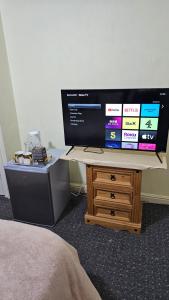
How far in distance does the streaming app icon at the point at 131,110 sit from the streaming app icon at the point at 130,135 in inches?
6.0

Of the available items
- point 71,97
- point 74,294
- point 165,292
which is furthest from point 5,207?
point 165,292

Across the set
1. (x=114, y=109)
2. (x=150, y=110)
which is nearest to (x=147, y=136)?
(x=150, y=110)

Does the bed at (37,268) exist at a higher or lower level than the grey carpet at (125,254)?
higher

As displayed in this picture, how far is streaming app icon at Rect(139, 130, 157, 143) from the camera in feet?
6.09

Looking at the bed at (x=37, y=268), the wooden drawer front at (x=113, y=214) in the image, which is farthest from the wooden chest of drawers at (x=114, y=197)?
the bed at (x=37, y=268)

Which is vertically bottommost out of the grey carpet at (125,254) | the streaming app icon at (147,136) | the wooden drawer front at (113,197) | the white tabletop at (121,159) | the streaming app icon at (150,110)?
the grey carpet at (125,254)

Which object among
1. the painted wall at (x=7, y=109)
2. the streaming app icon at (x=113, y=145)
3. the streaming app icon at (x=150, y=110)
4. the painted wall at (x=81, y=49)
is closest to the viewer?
the streaming app icon at (x=150, y=110)

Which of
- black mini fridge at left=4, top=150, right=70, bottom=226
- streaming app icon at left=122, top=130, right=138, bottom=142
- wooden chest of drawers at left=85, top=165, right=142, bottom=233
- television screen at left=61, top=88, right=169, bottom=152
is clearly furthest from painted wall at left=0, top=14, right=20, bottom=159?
streaming app icon at left=122, top=130, right=138, bottom=142

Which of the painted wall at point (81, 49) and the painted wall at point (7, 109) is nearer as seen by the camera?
the painted wall at point (81, 49)

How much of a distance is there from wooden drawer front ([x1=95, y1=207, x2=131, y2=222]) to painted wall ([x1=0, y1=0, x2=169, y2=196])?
520mm

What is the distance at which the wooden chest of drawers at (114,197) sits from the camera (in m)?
1.90

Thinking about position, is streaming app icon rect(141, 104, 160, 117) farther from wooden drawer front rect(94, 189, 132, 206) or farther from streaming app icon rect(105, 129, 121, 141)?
wooden drawer front rect(94, 189, 132, 206)

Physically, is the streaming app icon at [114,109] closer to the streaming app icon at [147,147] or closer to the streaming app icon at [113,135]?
the streaming app icon at [113,135]

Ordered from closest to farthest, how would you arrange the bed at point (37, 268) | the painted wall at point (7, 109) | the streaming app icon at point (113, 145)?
the bed at point (37, 268)
the streaming app icon at point (113, 145)
the painted wall at point (7, 109)
